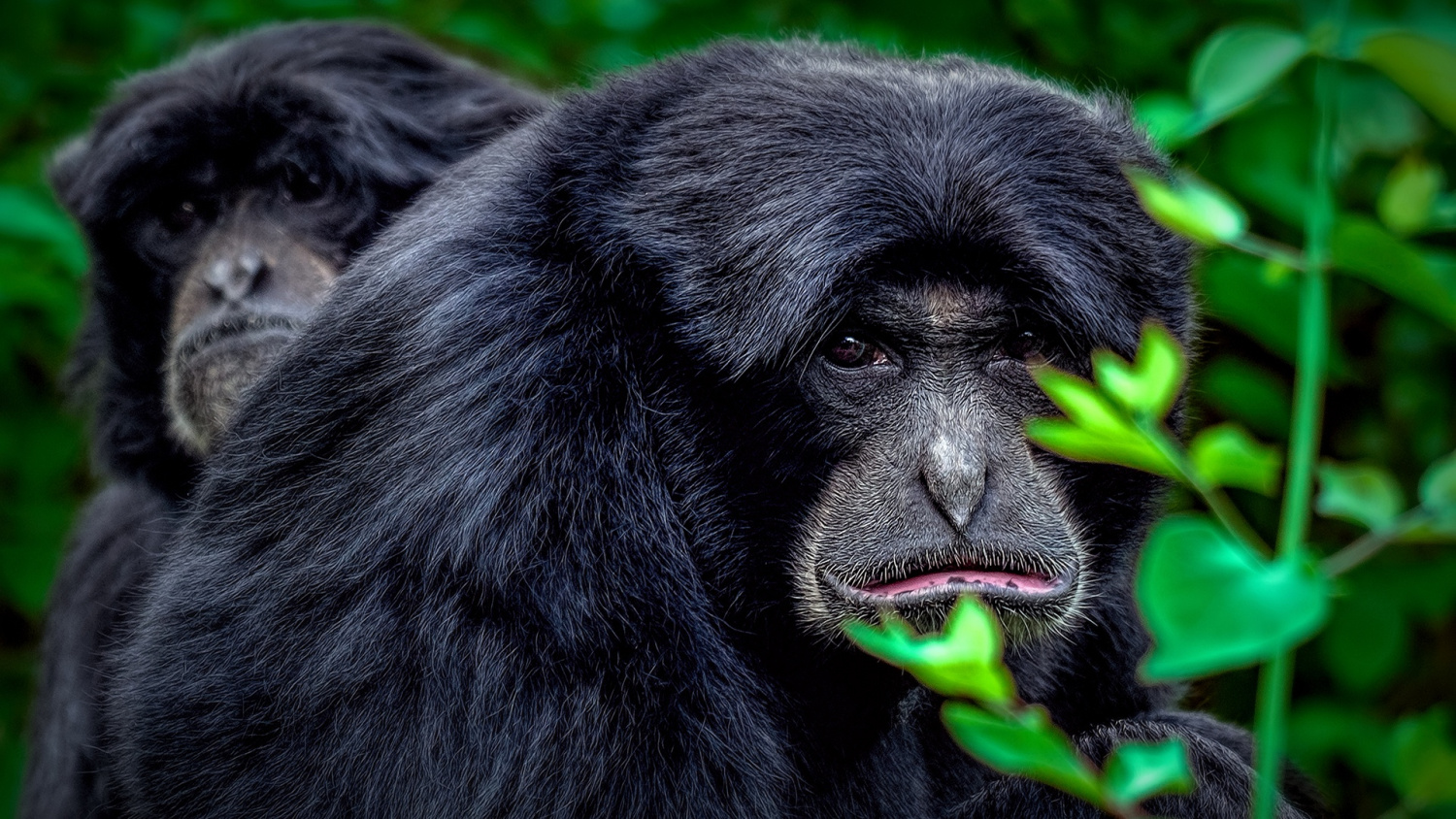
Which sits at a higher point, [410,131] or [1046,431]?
[1046,431]

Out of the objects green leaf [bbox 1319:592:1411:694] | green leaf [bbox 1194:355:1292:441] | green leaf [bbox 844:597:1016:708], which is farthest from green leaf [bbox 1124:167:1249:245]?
green leaf [bbox 1319:592:1411:694]

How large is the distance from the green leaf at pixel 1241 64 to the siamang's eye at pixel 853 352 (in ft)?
4.02

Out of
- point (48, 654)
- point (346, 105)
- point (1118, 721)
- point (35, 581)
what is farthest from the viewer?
point (35, 581)

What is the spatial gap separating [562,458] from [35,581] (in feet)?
10.4

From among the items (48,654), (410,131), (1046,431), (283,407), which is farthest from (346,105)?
(1046,431)

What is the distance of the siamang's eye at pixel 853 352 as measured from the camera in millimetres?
2512

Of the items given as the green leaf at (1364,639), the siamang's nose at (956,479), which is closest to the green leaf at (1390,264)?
the siamang's nose at (956,479)

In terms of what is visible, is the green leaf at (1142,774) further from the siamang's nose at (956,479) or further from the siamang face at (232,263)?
the siamang face at (232,263)

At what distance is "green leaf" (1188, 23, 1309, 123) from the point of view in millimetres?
1240

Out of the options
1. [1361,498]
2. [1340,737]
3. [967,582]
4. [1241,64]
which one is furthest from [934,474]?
[1340,737]

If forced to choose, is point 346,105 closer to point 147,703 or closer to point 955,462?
point 147,703

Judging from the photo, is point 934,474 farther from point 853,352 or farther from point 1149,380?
point 1149,380

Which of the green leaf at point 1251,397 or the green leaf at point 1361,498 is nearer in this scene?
the green leaf at point 1361,498

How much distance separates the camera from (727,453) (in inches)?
104
